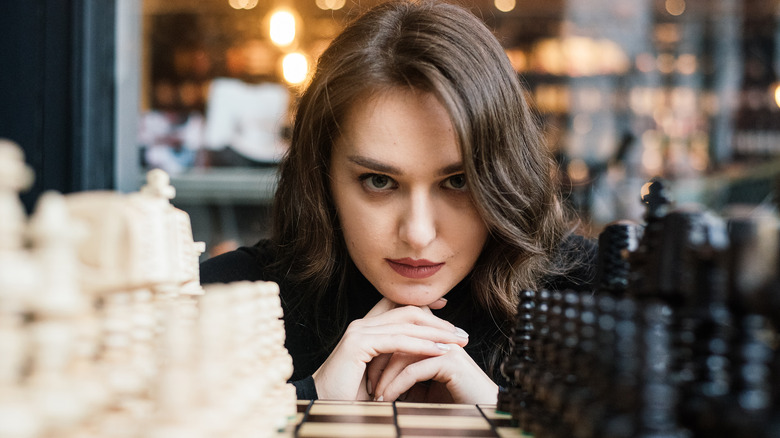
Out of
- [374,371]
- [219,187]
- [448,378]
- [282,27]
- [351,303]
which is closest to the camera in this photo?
[448,378]

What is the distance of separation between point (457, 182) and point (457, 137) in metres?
0.11

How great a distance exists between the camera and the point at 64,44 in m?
2.23

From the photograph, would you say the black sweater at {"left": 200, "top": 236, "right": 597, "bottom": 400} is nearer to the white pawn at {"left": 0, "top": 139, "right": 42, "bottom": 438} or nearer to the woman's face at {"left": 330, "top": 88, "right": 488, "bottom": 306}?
the woman's face at {"left": 330, "top": 88, "right": 488, "bottom": 306}

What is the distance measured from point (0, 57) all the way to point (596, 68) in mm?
6160

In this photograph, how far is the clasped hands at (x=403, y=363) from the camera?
1238 mm

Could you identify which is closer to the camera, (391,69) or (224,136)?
(391,69)

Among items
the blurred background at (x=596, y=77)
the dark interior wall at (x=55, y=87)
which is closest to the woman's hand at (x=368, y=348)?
the dark interior wall at (x=55, y=87)

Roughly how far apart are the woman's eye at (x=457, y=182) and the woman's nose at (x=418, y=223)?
7cm

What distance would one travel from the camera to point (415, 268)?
55.9 inches

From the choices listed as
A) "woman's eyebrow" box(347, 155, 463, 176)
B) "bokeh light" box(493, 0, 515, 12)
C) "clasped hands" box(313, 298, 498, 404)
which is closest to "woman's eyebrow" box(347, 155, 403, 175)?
"woman's eyebrow" box(347, 155, 463, 176)

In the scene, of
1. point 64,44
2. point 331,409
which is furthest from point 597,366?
point 64,44

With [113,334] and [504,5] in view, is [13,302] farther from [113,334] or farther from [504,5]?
[504,5]

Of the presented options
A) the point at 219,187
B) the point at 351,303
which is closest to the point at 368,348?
the point at 351,303

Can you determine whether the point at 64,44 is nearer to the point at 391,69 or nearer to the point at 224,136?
the point at 391,69
